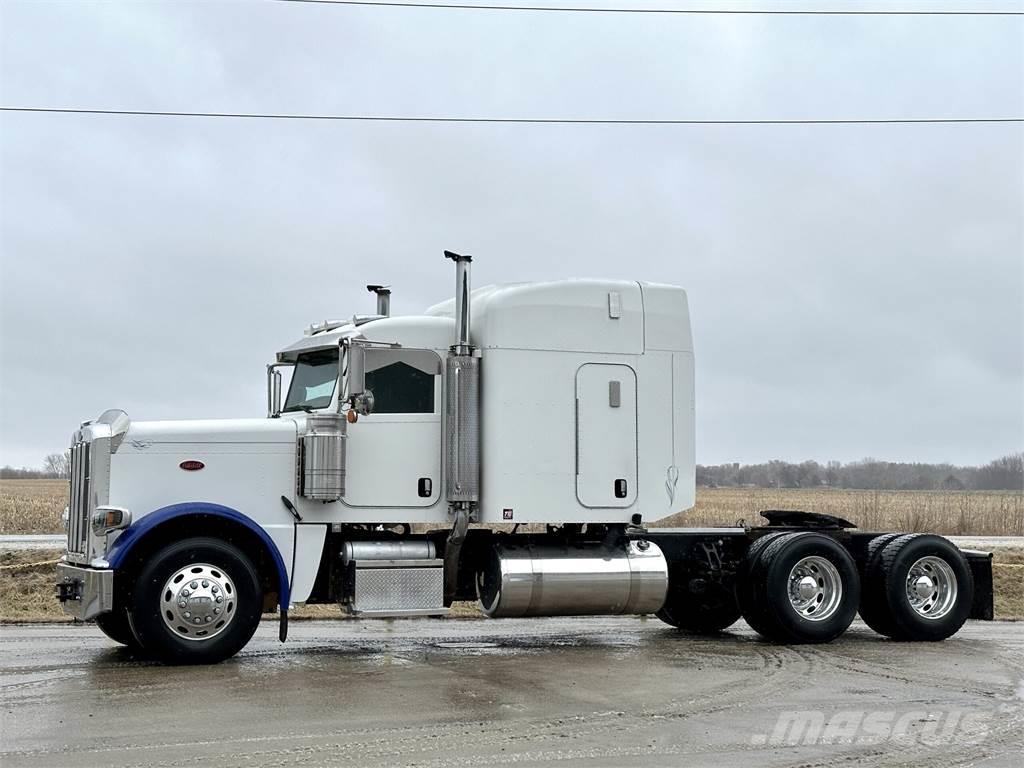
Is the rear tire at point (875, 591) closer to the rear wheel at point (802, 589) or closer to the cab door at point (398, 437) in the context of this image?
the rear wheel at point (802, 589)

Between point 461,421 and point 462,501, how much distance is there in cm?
77

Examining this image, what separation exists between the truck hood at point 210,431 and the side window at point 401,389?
2.86 feet

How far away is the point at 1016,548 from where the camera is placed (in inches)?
1024

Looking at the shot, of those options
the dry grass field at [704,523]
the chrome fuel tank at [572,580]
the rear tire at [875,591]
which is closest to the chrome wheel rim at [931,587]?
the rear tire at [875,591]

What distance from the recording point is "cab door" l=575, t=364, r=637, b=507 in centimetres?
1250

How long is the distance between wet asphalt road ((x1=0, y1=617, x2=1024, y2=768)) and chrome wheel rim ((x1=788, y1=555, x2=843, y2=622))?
408mm

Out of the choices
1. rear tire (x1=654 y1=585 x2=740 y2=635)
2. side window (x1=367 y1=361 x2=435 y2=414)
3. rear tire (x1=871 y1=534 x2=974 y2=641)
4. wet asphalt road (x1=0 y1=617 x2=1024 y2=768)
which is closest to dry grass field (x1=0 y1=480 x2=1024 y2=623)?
wet asphalt road (x1=0 y1=617 x2=1024 y2=768)

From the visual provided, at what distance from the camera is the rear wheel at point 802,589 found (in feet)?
41.4

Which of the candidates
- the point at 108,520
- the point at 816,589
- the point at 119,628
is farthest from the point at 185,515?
the point at 816,589

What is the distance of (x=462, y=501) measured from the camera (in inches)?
471

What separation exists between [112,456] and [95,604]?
52.5 inches

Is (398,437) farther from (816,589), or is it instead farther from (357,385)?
(816,589)

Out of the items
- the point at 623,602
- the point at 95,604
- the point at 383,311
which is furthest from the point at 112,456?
the point at 623,602

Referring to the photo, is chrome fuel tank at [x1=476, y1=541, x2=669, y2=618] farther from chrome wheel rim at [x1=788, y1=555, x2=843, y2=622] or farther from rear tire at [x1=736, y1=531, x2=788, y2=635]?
chrome wheel rim at [x1=788, y1=555, x2=843, y2=622]
